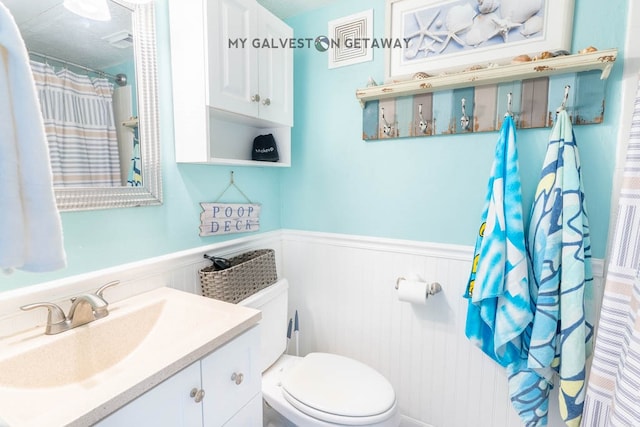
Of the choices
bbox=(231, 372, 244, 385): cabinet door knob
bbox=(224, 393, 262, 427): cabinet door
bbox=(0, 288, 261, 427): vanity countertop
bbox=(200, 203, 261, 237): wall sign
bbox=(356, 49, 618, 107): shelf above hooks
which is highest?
bbox=(356, 49, 618, 107): shelf above hooks

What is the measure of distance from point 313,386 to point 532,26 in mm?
1668

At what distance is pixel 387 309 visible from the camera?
1596 mm

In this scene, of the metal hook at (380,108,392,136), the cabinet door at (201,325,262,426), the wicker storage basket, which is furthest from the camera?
the metal hook at (380,108,392,136)

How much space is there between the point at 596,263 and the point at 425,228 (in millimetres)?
635

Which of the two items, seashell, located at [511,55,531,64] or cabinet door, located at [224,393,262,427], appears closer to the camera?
cabinet door, located at [224,393,262,427]

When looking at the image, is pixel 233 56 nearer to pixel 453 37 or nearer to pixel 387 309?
pixel 453 37

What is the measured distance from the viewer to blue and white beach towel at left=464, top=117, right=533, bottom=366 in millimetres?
1150

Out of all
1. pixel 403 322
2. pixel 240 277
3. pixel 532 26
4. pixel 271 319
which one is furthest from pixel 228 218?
pixel 532 26

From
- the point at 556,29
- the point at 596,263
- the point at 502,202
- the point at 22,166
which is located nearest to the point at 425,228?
the point at 502,202

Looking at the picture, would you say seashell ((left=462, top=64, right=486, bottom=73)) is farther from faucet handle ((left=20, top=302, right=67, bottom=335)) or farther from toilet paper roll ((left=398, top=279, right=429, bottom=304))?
faucet handle ((left=20, top=302, right=67, bottom=335))

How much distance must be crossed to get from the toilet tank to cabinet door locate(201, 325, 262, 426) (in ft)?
1.17

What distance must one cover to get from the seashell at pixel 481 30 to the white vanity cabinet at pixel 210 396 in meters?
1.43

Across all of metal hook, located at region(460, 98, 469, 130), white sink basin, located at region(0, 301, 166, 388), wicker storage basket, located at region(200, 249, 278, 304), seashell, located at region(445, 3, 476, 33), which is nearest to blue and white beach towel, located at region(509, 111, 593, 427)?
metal hook, located at region(460, 98, 469, 130)

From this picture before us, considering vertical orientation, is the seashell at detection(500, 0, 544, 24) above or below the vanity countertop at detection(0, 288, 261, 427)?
above
